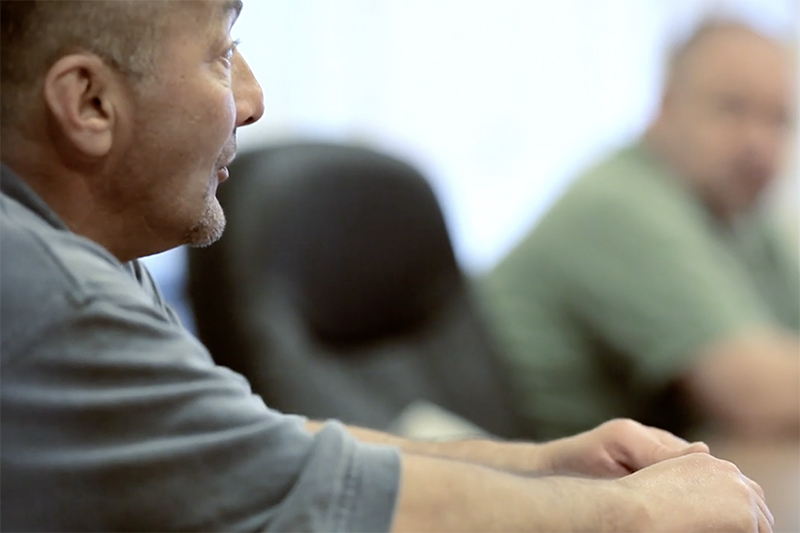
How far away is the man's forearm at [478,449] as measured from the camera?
2.78 feet

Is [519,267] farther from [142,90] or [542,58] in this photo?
[142,90]

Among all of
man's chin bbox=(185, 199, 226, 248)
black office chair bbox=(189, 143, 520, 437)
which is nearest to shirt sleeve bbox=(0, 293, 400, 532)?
man's chin bbox=(185, 199, 226, 248)

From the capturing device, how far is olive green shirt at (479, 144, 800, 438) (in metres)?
1.78

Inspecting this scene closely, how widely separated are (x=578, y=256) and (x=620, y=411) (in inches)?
11.3

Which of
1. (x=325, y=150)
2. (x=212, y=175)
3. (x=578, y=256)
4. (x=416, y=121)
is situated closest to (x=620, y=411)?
(x=578, y=256)

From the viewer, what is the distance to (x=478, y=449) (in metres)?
0.90

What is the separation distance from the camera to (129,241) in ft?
2.25

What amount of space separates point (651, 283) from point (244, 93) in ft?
4.04

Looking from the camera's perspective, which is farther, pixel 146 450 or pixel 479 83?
pixel 479 83

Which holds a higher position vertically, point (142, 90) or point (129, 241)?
point (142, 90)

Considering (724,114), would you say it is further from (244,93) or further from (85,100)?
(85,100)

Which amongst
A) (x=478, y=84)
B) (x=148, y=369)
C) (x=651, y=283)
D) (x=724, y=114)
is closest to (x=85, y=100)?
(x=148, y=369)

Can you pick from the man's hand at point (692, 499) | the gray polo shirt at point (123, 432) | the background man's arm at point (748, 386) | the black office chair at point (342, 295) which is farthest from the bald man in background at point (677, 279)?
the gray polo shirt at point (123, 432)

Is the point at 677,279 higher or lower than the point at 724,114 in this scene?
lower
